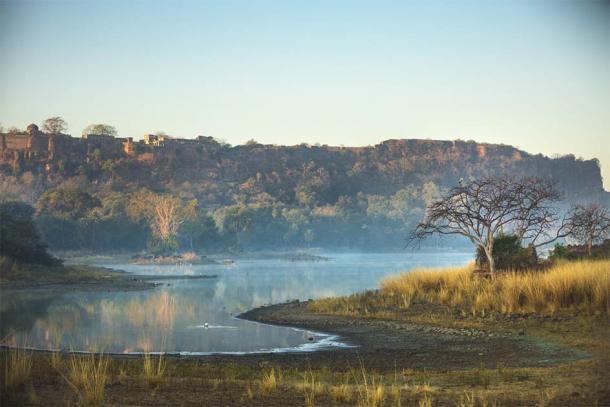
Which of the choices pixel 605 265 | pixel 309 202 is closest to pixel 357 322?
pixel 605 265

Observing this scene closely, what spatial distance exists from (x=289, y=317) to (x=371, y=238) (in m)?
124

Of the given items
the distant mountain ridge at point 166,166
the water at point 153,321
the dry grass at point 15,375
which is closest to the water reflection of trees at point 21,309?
the water at point 153,321

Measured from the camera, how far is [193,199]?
126 metres

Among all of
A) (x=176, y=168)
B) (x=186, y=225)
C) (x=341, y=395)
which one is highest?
(x=176, y=168)

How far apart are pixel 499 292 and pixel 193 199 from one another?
105 m

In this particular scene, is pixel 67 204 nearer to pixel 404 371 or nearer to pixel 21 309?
pixel 21 309

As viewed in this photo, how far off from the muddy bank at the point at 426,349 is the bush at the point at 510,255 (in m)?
6.30

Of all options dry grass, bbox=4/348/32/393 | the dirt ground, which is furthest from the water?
dry grass, bbox=4/348/32/393

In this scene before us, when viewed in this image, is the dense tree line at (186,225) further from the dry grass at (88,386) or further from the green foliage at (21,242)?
the dry grass at (88,386)

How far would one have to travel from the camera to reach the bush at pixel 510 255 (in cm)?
2681

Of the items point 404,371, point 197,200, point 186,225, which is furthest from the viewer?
Result: point 197,200

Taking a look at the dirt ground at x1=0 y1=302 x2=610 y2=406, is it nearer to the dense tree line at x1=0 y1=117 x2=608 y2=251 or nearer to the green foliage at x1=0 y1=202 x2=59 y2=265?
the green foliage at x1=0 y1=202 x2=59 y2=265

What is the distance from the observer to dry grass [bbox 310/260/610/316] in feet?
65.4

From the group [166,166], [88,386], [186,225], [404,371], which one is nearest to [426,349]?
[404,371]
